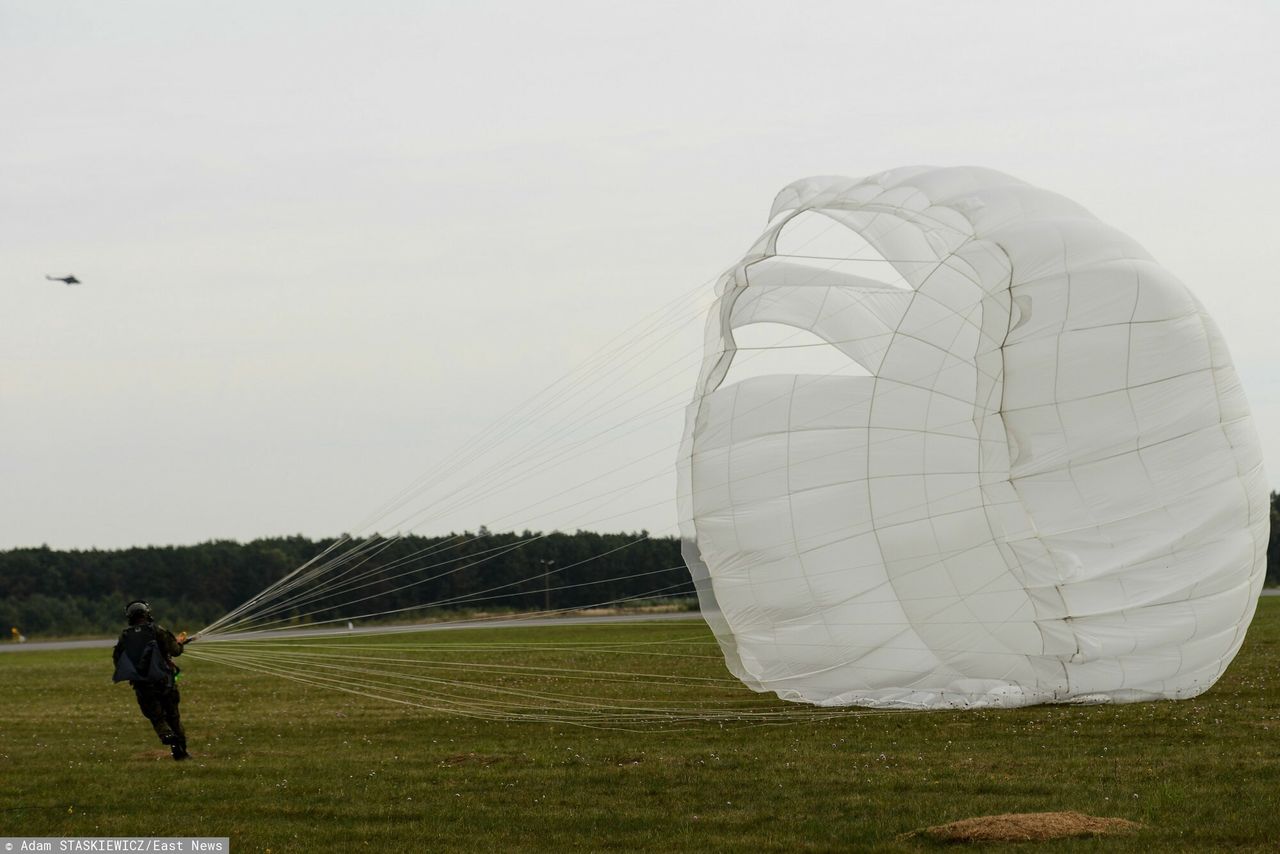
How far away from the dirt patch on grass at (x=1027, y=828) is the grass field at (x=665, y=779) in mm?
171

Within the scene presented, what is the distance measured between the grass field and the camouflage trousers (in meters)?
0.28

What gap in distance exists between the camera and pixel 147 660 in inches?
487

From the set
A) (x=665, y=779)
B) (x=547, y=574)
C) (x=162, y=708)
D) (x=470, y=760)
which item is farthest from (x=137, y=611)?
(x=665, y=779)

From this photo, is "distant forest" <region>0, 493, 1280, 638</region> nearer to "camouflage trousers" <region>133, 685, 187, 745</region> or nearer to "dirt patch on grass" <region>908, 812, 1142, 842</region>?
"camouflage trousers" <region>133, 685, 187, 745</region>

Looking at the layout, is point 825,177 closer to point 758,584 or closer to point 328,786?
point 758,584

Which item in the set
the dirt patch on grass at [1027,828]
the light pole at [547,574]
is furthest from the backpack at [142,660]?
the dirt patch on grass at [1027,828]

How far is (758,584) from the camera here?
45.7ft

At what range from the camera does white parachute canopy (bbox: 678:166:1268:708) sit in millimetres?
13094

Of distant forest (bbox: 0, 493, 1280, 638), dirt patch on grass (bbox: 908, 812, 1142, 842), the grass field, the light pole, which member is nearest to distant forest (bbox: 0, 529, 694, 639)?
distant forest (bbox: 0, 493, 1280, 638)

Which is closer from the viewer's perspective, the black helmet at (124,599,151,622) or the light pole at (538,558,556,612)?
the black helmet at (124,599,151,622)

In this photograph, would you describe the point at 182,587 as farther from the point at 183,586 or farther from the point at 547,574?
the point at 547,574

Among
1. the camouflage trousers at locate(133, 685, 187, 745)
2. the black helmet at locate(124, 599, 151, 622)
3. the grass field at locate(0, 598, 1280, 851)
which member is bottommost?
the grass field at locate(0, 598, 1280, 851)

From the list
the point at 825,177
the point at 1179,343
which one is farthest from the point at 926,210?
the point at 1179,343

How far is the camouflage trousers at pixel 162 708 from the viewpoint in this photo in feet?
41.1
